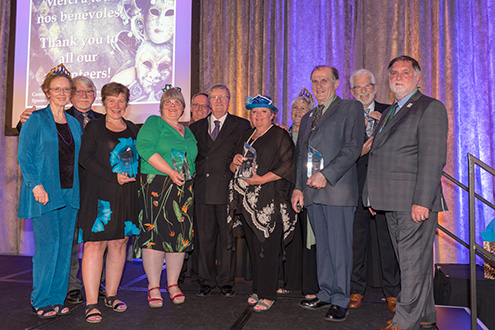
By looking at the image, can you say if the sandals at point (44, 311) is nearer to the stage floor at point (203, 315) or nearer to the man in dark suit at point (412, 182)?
the stage floor at point (203, 315)

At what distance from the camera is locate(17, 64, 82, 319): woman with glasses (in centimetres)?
255

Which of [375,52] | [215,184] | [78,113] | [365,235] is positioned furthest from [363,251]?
[375,52]

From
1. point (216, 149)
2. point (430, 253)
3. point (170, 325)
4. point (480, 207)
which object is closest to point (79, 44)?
point (216, 149)

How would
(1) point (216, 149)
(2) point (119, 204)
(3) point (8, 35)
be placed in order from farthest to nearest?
(3) point (8, 35) < (1) point (216, 149) < (2) point (119, 204)

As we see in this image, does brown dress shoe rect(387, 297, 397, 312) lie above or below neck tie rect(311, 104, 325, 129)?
below

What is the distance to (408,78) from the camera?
226 centimetres

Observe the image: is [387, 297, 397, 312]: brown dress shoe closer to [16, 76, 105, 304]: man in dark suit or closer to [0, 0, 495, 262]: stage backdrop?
[0, 0, 495, 262]: stage backdrop

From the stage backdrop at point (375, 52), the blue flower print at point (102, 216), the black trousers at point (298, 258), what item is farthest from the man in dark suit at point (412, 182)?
the stage backdrop at point (375, 52)

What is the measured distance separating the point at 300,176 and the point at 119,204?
1327 mm

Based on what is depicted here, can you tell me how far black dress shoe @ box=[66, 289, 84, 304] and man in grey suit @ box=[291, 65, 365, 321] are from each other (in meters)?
1.77

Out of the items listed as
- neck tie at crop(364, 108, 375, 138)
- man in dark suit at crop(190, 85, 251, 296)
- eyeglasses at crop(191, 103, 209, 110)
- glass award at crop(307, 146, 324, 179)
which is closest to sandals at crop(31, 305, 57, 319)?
man in dark suit at crop(190, 85, 251, 296)

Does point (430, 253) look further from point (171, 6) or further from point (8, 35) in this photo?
point (8, 35)

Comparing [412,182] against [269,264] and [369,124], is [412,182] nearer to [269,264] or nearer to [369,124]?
[369,124]

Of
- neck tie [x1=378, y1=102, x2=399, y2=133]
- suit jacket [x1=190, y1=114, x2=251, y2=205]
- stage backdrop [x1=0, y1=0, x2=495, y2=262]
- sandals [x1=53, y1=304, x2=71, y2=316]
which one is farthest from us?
stage backdrop [x1=0, y1=0, x2=495, y2=262]
